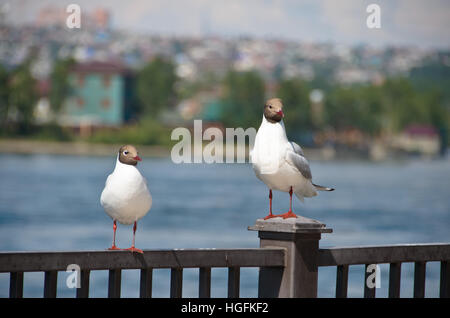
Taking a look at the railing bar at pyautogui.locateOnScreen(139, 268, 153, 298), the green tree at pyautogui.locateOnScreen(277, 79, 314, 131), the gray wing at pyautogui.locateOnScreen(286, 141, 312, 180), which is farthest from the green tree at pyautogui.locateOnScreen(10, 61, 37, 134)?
the railing bar at pyautogui.locateOnScreen(139, 268, 153, 298)

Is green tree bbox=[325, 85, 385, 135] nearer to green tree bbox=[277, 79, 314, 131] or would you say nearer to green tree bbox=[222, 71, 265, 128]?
green tree bbox=[277, 79, 314, 131]

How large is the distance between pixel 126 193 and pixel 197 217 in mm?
33683

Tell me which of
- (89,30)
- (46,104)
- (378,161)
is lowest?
(378,161)

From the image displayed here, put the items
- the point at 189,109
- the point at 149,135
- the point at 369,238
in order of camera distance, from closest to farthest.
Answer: the point at 369,238
the point at 149,135
the point at 189,109

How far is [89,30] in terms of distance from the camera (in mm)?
197375

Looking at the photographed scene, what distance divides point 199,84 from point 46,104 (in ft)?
154

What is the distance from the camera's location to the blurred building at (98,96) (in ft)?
338

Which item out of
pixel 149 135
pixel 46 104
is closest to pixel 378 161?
pixel 149 135

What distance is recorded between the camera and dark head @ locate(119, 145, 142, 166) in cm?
373

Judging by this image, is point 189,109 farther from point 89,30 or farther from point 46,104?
point 89,30

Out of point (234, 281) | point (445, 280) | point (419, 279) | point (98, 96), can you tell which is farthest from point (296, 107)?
point (234, 281)

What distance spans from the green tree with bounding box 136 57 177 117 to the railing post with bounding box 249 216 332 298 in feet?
333

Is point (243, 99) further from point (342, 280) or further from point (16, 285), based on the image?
point (16, 285)

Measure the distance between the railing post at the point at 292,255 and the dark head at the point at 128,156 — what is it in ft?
2.26
